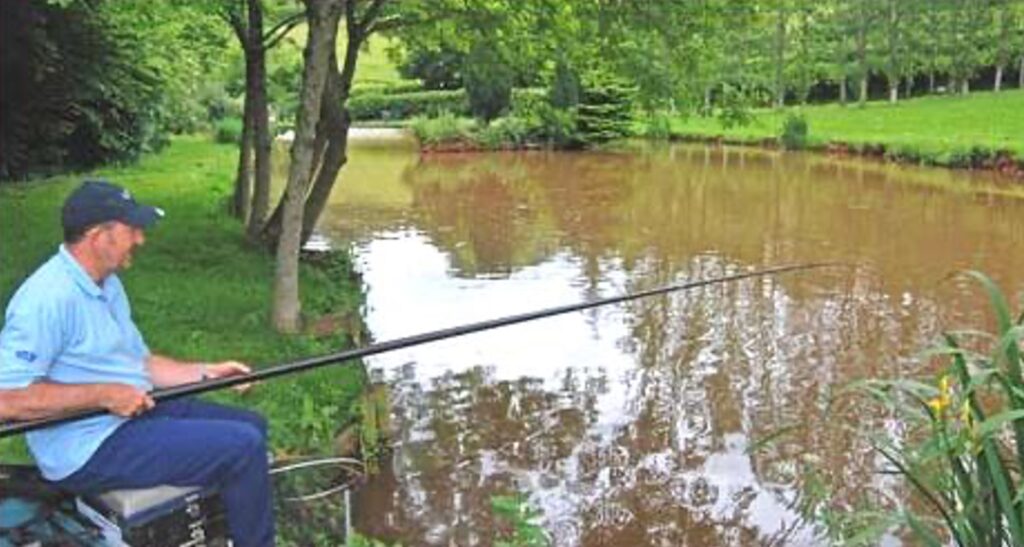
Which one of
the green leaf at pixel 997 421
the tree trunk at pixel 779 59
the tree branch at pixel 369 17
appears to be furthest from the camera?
the tree trunk at pixel 779 59

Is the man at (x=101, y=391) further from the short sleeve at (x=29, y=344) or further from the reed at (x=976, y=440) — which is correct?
the reed at (x=976, y=440)

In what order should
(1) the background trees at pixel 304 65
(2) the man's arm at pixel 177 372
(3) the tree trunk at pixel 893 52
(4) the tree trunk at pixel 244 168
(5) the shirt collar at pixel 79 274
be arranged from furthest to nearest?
(3) the tree trunk at pixel 893 52 → (4) the tree trunk at pixel 244 168 → (1) the background trees at pixel 304 65 → (2) the man's arm at pixel 177 372 → (5) the shirt collar at pixel 79 274

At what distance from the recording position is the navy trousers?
11.3 feet

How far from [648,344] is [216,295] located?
12.8 feet

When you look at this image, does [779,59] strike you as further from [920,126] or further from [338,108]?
[338,108]

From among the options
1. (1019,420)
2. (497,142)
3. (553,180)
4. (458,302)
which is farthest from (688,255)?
(497,142)

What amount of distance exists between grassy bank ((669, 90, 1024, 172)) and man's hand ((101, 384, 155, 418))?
21.9 meters

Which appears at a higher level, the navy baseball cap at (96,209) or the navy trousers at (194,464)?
the navy baseball cap at (96,209)

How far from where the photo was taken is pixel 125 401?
3320mm

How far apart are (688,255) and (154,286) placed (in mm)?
8828

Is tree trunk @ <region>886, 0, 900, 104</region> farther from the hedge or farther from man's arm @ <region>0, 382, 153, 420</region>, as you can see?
man's arm @ <region>0, 382, 153, 420</region>

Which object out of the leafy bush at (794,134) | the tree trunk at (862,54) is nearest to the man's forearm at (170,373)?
the leafy bush at (794,134)

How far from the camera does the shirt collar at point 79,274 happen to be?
3432 millimetres

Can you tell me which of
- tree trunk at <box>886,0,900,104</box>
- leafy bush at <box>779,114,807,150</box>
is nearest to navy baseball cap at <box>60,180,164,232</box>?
leafy bush at <box>779,114,807,150</box>
